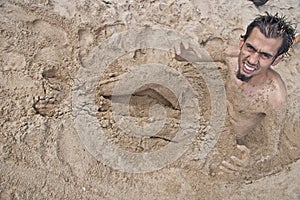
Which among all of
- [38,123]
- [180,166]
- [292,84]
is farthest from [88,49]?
[292,84]

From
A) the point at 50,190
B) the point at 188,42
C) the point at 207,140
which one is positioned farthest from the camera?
the point at 188,42

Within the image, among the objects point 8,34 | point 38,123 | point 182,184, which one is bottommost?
point 182,184

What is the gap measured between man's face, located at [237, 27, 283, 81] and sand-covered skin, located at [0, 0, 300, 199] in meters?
0.12

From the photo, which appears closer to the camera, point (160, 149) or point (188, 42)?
point (160, 149)

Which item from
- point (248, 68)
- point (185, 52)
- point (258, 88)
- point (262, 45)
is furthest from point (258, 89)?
point (185, 52)

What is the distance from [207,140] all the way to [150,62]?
0.43 meters

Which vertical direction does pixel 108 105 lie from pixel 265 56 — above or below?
below

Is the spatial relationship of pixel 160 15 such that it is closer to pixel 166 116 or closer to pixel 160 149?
pixel 166 116

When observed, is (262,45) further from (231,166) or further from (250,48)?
(231,166)

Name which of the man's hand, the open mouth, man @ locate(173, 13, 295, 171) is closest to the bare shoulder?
man @ locate(173, 13, 295, 171)

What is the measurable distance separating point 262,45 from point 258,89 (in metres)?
0.25

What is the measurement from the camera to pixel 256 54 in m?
1.94

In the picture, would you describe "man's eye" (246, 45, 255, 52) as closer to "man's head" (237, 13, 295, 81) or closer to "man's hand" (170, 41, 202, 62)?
"man's head" (237, 13, 295, 81)

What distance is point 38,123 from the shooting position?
171 cm
